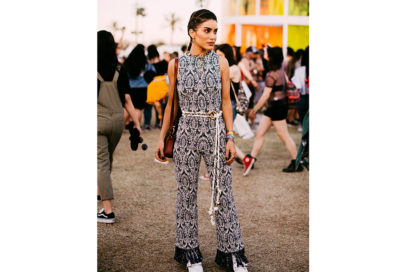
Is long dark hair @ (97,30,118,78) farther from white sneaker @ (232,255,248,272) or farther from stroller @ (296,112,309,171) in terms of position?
stroller @ (296,112,309,171)

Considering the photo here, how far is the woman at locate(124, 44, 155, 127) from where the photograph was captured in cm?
990

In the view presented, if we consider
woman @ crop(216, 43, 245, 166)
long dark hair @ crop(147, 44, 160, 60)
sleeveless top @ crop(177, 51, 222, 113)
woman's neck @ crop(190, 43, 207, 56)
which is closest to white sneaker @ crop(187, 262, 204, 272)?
sleeveless top @ crop(177, 51, 222, 113)

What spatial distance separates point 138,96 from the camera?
36.8 ft

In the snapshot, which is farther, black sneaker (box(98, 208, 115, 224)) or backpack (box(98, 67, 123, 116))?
black sneaker (box(98, 208, 115, 224))

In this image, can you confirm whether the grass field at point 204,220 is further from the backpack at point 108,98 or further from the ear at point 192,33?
the ear at point 192,33

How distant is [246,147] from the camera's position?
11023mm

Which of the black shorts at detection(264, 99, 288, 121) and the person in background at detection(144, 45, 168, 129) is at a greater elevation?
the person in background at detection(144, 45, 168, 129)

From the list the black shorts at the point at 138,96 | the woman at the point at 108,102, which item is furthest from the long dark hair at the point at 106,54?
the black shorts at the point at 138,96

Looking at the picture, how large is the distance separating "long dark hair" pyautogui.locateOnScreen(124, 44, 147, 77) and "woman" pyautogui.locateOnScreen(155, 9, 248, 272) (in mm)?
5129

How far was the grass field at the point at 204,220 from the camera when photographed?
15.6 feet

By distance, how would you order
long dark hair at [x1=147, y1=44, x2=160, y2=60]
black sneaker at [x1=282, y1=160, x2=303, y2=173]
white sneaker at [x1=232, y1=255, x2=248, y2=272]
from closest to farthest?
white sneaker at [x1=232, y1=255, x2=248, y2=272]
black sneaker at [x1=282, y1=160, x2=303, y2=173]
long dark hair at [x1=147, y1=44, x2=160, y2=60]

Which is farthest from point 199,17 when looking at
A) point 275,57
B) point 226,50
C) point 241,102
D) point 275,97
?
point 275,97

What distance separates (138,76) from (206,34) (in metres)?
7.17
